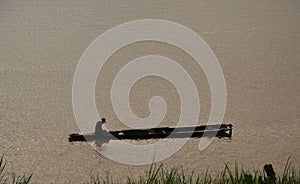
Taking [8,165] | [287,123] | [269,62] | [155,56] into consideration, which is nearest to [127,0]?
[155,56]

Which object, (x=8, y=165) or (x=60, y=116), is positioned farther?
(x=60, y=116)

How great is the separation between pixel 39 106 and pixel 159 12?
1.03 m

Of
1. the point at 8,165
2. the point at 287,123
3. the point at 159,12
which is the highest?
the point at 159,12

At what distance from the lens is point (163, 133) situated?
1.50 metres

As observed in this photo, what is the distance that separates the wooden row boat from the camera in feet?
4.89

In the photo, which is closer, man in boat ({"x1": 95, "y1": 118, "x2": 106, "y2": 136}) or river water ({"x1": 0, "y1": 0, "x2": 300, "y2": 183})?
river water ({"x1": 0, "y1": 0, "x2": 300, "y2": 183})

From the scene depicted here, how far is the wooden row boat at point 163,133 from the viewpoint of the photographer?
1489mm

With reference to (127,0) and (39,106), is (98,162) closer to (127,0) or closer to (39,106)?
(39,106)

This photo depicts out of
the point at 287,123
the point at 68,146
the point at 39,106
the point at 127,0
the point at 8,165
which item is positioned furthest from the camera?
the point at 127,0

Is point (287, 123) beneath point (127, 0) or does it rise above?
beneath

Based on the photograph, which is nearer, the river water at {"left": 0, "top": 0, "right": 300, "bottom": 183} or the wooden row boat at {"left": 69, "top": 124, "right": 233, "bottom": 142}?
the river water at {"left": 0, "top": 0, "right": 300, "bottom": 183}

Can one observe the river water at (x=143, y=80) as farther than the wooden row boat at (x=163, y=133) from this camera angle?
No

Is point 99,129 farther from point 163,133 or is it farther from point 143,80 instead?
point 143,80

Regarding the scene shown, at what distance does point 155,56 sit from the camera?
6.70 ft
